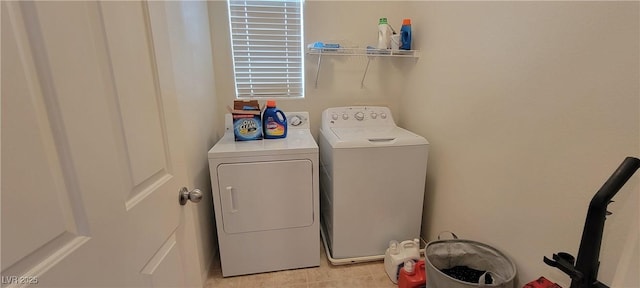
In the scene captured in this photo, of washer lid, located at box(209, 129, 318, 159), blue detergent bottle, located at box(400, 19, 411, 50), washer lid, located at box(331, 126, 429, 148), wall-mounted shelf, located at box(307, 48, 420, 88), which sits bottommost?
washer lid, located at box(209, 129, 318, 159)

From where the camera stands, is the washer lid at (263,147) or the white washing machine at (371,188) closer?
the washer lid at (263,147)

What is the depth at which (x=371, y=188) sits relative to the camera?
1.76 m

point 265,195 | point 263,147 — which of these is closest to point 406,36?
point 263,147

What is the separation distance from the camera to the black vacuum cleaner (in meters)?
0.74

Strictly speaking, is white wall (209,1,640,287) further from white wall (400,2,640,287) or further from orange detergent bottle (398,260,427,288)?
orange detergent bottle (398,260,427,288)

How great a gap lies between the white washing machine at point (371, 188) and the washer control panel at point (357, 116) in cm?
12

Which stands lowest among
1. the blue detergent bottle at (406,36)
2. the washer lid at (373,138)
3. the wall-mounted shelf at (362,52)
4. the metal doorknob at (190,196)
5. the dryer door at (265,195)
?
the dryer door at (265,195)

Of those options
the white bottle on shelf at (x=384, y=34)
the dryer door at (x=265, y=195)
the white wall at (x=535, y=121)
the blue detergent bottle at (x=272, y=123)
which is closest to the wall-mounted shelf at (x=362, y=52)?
the white bottle on shelf at (x=384, y=34)

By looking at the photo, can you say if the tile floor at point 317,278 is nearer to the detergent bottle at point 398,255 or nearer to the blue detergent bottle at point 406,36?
the detergent bottle at point 398,255

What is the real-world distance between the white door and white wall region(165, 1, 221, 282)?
672mm

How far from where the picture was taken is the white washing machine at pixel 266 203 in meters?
1.60

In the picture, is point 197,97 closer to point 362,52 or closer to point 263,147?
point 263,147

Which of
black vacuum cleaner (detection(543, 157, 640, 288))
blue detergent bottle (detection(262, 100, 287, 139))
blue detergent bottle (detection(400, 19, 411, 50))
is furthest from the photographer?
blue detergent bottle (detection(400, 19, 411, 50))


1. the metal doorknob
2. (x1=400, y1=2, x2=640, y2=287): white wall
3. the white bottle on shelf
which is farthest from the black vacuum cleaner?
the white bottle on shelf
